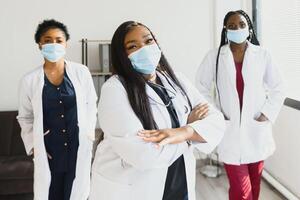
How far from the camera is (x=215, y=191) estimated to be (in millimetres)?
2910

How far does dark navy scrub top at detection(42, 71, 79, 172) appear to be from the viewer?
1.99 meters

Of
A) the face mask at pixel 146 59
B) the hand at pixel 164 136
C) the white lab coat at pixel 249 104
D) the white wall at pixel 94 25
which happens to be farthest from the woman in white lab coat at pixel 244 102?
the white wall at pixel 94 25

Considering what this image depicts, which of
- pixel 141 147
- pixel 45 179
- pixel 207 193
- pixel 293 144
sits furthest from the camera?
pixel 207 193

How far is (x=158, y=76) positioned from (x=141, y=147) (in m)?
0.36

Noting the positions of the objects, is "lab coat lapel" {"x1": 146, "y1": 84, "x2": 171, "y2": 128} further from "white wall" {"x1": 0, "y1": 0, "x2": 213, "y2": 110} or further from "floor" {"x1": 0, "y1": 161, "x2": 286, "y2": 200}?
"white wall" {"x1": 0, "y1": 0, "x2": 213, "y2": 110}

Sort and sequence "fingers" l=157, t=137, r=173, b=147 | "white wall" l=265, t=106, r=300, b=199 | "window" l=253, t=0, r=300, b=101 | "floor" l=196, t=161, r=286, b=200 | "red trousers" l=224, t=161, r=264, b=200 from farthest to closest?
"floor" l=196, t=161, r=286, b=200, "window" l=253, t=0, r=300, b=101, "white wall" l=265, t=106, r=300, b=199, "red trousers" l=224, t=161, r=264, b=200, "fingers" l=157, t=137, r=173, b=147

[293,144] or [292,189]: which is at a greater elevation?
[293,144]

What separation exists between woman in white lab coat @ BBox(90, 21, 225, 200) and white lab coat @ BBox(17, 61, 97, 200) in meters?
0.85

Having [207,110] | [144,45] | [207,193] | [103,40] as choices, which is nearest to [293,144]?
[207,193]

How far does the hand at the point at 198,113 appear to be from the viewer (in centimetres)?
129

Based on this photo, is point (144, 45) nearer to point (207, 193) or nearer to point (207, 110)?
point (207, 110)

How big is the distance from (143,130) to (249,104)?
106cm

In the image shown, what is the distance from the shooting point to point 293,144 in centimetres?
258

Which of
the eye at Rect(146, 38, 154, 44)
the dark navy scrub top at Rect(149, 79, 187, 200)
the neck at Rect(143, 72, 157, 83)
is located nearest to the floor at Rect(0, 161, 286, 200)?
the dark navy scrub top at Rect(149, 79, 187, 200)
